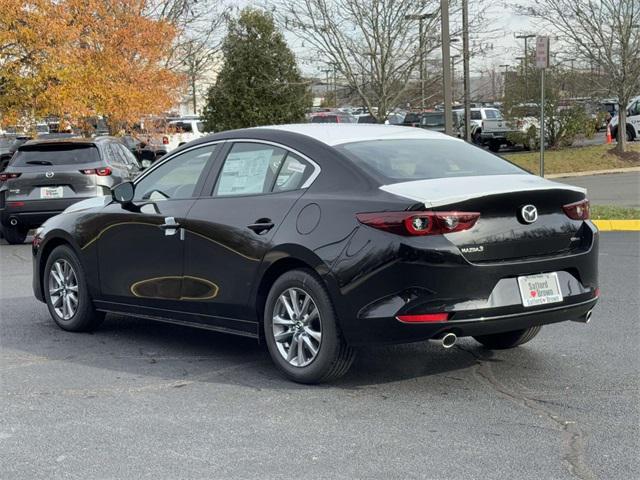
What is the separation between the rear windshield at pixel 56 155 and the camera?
14664mm

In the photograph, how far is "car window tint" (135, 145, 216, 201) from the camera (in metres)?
7.03

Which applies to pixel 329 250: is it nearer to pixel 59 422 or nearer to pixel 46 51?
pixel 59 422

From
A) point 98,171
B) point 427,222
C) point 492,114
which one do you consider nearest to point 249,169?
A: point 427,222

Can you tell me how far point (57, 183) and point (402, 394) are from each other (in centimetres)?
984

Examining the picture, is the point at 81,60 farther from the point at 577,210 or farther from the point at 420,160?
the point at 577,210

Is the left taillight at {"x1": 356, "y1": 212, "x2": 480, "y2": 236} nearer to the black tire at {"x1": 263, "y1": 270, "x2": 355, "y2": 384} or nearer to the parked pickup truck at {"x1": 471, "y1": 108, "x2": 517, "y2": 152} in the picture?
the black tire at {"x1": 263, "y1": 270, "x2": 355, "y2": 384}

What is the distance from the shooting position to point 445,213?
18.0ft

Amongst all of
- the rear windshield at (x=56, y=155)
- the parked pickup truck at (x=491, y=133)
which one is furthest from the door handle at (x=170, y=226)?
the parked pickup truck at (x=491, y=133)

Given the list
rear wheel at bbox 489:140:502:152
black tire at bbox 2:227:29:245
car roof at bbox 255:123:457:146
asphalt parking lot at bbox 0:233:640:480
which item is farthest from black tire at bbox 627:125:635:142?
car roof at bbox 255:123:457:146

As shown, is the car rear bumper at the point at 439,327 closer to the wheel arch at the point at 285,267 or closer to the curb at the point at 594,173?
the wheel arch at the point at 285,267

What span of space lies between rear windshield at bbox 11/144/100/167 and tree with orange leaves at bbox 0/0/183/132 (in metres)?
5.28

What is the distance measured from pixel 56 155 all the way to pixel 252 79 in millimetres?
18130

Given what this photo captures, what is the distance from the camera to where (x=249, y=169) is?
21.8ft

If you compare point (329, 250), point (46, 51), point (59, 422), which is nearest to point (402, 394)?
point (329, 250)
